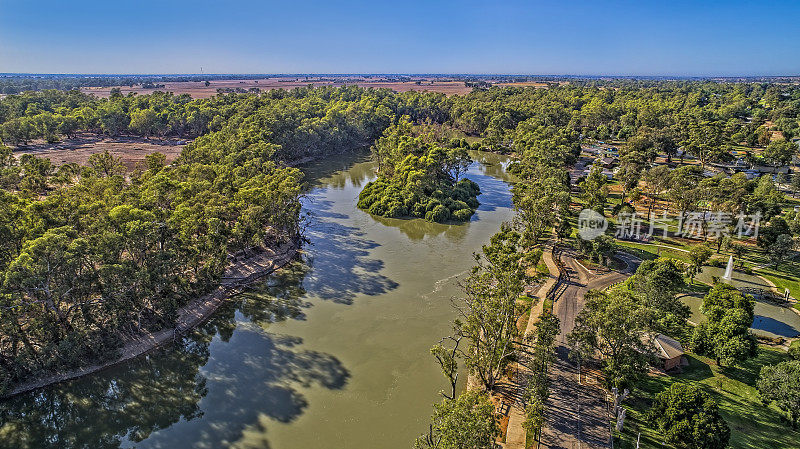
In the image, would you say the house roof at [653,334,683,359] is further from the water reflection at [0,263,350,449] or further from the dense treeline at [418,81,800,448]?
the water reflection at [0,263,350,449]

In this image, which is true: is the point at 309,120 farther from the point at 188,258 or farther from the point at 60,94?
the point at 60,94

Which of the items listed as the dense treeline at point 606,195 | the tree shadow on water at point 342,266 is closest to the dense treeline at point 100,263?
the tree shadow on water at point 342,266

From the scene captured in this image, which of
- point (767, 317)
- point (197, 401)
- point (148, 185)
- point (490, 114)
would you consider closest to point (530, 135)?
point (490, 114)

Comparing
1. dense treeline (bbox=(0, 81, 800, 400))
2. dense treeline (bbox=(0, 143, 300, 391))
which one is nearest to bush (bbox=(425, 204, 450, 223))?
dense treeline (bbox=(0, 81, 800, 400))

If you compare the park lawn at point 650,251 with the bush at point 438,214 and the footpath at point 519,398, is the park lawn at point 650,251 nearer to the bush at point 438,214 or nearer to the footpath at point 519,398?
the footpath at point 519,398

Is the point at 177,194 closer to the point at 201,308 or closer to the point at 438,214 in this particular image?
the point at 201,308

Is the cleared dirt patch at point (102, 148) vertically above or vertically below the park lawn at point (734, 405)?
above
